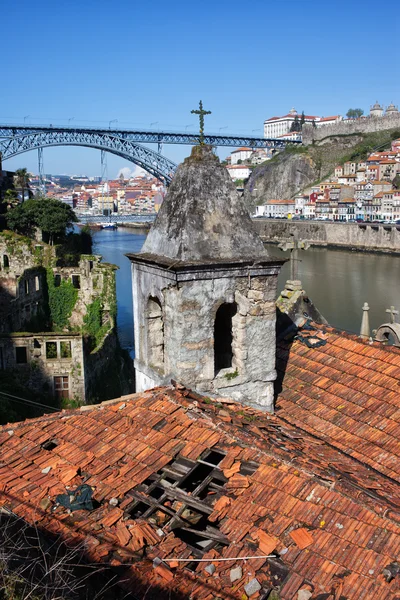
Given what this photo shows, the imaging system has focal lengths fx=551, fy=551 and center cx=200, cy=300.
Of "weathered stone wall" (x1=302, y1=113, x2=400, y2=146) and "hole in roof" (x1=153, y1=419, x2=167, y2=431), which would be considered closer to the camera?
"hole in roof" (x1=153, y1=419, x2=167, y2=431)

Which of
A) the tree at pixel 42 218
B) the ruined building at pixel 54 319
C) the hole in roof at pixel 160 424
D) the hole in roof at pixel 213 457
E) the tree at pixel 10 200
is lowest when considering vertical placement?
the ruined building at pixel 54 319

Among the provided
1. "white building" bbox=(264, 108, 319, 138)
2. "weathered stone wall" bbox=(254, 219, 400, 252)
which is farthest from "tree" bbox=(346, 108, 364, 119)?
"weathered stone wall" bbox=(254, 219, 400, 252)

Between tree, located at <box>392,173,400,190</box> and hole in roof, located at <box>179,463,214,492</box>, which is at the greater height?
tree, located at <box>392,173,400,190</box>

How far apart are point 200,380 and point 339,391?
1.77 m

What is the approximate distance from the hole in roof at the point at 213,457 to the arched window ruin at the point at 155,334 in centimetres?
208

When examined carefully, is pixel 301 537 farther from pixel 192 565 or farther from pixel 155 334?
pixel 155 334

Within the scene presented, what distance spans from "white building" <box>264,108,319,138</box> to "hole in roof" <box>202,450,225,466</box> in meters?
149

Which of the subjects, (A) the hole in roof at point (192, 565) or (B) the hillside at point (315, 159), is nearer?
(A) the hole in roof at point (192, 565)

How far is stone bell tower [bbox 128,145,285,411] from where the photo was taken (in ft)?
19.6

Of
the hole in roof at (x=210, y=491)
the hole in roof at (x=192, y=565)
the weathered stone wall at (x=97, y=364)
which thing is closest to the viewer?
the hole in roof at (x=192, y=565)

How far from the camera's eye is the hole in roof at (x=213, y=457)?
483 centimetres

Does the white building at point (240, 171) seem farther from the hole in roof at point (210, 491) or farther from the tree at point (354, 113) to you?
the hole in roof at point (210, 491)

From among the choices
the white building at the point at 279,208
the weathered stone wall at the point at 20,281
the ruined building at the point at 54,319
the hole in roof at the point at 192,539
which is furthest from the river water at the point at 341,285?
the white building at the point at 279,208

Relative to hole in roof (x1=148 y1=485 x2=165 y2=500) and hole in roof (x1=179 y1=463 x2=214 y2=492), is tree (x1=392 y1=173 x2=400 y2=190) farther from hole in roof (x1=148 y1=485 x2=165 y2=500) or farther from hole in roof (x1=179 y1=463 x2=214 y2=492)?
hole in roof (x1=148 y1=485 x2=165 y2=500)
